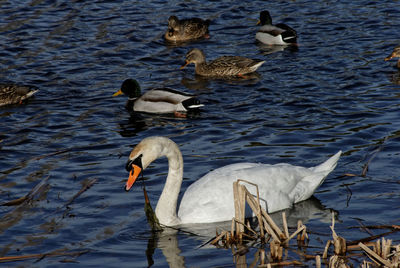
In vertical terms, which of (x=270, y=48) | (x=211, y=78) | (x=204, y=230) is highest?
(x=204, y=230)

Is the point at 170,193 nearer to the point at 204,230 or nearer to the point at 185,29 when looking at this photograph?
the point at 204,230

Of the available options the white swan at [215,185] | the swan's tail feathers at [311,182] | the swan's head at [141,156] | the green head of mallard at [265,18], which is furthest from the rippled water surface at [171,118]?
the swan's head at [141,156]

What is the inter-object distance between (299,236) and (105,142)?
210 inches

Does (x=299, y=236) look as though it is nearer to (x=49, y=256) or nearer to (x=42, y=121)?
(x=49, y=256)

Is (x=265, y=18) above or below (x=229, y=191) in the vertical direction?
below

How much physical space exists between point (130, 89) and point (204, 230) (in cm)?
662

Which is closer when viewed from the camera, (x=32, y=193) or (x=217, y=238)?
(x=217, y=238)

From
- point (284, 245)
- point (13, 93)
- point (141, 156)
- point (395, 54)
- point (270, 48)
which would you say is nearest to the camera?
point (284, 245)

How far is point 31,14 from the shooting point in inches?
826

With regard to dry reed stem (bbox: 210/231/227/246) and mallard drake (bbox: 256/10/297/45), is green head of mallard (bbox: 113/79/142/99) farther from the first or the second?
dry reed stem (bbox: 210/231/227/246)

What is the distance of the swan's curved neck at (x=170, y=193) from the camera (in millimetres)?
8805

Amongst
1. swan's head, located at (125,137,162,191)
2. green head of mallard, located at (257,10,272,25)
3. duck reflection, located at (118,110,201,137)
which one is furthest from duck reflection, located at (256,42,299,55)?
swan's head, located at (125,137,162,191)

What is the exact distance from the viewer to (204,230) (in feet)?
28.9

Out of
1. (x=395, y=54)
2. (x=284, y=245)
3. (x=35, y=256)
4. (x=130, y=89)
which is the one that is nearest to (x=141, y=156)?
(x=35, y=256)
